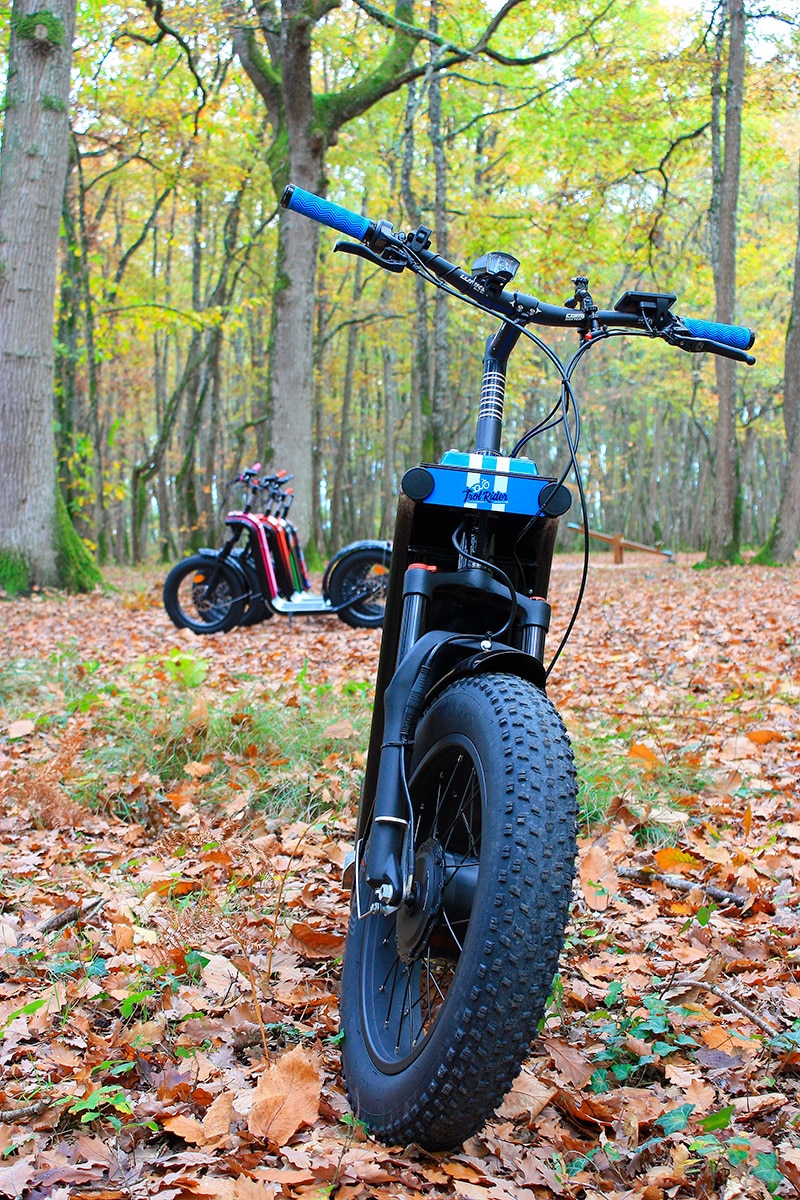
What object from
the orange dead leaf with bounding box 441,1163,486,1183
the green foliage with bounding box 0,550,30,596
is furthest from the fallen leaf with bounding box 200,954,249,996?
the green foliage with bounding box 0,550,30,596

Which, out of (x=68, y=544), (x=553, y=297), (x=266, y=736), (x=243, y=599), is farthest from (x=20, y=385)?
(x=553, y=297)

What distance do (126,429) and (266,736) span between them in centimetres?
2956

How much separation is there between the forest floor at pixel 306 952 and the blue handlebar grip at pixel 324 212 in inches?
73.9

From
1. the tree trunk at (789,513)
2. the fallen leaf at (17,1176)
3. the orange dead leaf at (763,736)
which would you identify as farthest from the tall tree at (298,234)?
the fallen leaf at (17,1176)

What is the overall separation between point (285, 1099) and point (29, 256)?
35.3 feet

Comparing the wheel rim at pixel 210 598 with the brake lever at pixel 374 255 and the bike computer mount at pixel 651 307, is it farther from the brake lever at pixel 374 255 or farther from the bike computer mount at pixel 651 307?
the bike computer mount at pixel 651 307

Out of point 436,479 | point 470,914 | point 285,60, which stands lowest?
point 470,914

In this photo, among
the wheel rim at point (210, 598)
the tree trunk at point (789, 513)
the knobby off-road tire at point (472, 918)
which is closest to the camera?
the knobby off-road tire at point (472, 918)

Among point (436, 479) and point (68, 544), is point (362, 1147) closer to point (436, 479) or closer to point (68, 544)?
point (436, 479)

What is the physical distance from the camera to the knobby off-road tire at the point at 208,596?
903 cm

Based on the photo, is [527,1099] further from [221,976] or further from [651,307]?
[651,307]

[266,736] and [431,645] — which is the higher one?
[431,645]

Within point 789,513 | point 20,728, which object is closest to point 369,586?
point 20,728

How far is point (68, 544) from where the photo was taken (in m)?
11.5
